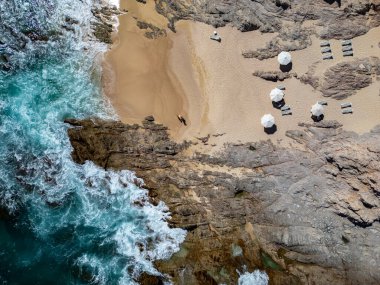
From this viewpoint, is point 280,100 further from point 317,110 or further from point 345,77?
point 345,77

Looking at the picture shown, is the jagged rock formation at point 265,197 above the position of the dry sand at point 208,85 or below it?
below

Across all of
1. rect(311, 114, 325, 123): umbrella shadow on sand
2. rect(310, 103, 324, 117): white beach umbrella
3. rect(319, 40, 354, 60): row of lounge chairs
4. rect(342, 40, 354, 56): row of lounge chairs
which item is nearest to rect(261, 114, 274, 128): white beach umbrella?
rect(310, 103, 324, 117): white beach umbrella

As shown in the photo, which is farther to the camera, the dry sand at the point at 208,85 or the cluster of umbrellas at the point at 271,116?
the dry sand at the point at 208,85

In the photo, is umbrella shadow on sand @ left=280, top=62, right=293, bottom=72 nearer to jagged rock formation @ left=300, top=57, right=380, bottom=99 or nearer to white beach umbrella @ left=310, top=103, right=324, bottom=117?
jagged rock formation @ left=300, top=57, right=380, bottom=99

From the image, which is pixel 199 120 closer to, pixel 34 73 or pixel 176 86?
pixel 176 86

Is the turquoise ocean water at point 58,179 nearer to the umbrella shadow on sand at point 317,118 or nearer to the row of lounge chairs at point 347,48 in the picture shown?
the umbrella shadow on sand at point 317,118

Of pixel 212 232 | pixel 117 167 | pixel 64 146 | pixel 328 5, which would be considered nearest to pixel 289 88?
pixel 328 5

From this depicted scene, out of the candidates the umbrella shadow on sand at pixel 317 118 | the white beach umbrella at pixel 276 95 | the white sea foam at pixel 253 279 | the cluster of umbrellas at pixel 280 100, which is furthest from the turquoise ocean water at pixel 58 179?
the umbrella shadow on sand at pixel 317 118

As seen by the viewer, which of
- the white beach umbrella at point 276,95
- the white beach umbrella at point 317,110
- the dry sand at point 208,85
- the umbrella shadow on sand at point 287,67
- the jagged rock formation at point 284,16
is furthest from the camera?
the umbrella shadow on sand at point 287,67
